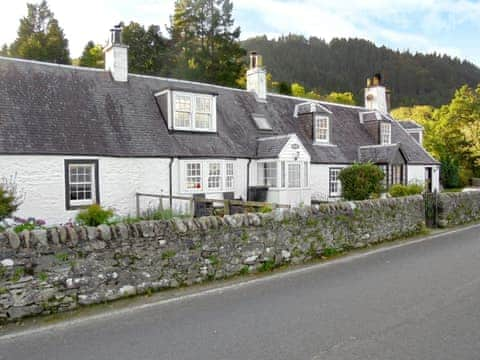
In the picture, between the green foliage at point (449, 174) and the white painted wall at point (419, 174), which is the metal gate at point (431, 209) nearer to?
the white painted wall at point (419, 174)

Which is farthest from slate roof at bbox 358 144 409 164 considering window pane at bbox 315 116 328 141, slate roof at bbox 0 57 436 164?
slate roof at bbox 0 57 436 164

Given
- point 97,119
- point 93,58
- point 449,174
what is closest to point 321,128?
point 97,119

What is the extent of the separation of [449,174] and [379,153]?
2085cm

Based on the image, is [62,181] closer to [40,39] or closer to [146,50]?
[146,50]

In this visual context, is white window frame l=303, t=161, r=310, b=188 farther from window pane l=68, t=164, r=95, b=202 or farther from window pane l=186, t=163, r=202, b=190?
window pane l=68, t=164, r=95, b=202

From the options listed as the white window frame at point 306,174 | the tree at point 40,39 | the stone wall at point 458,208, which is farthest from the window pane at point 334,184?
the tree at point 40,39

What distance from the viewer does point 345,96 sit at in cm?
6862

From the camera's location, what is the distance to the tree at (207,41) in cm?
4703

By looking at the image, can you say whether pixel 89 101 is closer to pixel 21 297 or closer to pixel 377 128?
pixel 21 297

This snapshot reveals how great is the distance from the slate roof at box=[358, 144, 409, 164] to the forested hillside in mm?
52852

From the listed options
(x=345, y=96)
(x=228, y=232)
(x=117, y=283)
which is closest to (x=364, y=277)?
(x=228, y=232)

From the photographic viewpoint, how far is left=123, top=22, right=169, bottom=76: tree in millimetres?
45719

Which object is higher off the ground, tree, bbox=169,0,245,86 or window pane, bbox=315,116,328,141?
tree, bbox=169,0,245,86

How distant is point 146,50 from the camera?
1863 inches
